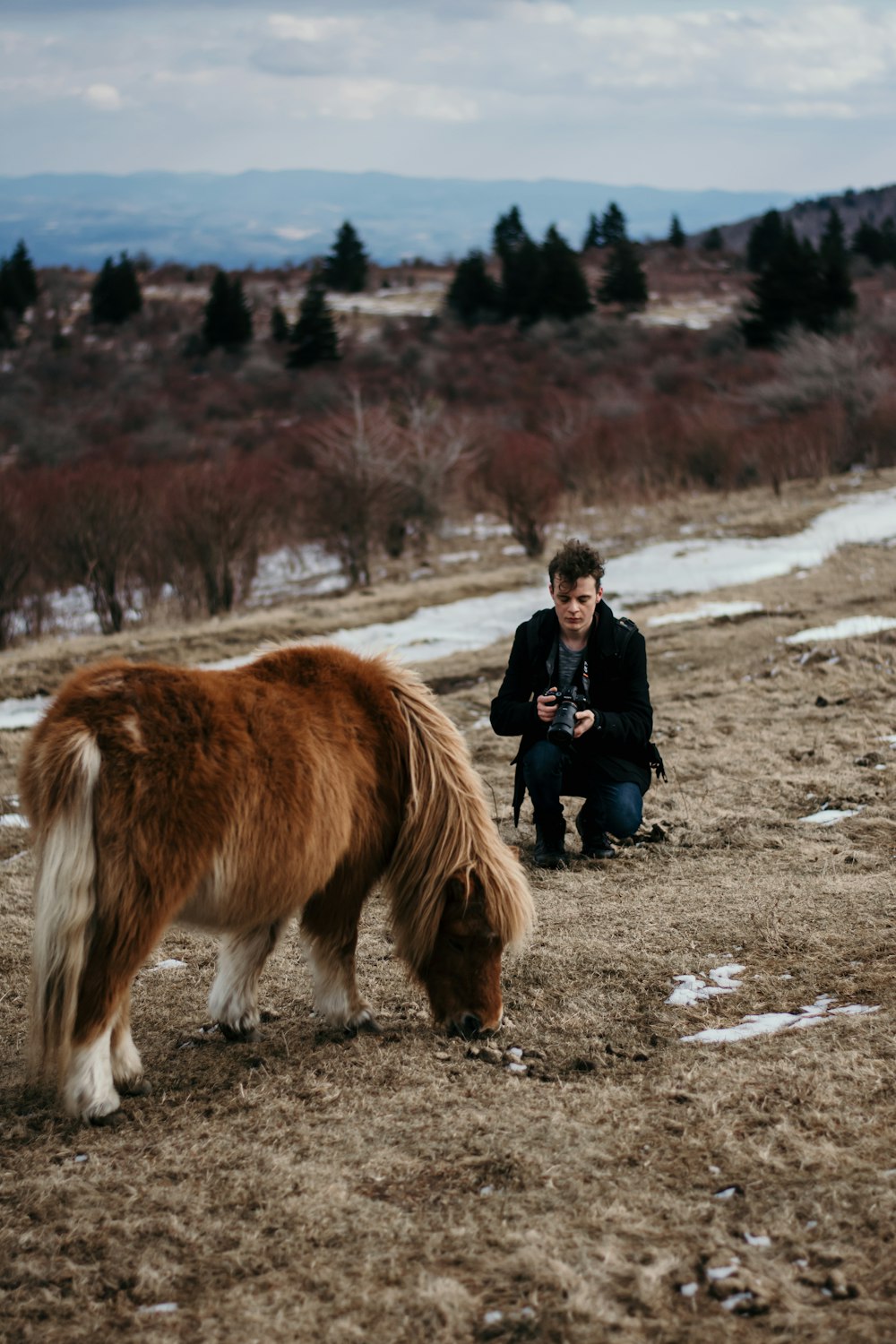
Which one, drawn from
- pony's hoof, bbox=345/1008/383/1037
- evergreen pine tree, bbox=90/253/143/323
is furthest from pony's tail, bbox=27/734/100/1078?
evergreen pine tree, bbox=90/253/143/323

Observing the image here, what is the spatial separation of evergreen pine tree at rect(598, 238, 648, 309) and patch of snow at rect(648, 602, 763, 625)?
4443 cm

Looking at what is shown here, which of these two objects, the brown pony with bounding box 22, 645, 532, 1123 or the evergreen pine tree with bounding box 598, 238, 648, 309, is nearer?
the brown pony with bounding box 22, 645, 532, 1123

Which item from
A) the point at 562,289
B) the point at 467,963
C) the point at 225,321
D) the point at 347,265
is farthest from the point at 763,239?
the point at 467,963

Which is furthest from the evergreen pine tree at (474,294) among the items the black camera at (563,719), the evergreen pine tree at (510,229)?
the black camera at (563,719)

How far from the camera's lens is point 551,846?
5789 mm

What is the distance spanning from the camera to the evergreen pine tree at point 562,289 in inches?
2056

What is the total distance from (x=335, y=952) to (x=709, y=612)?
389 inches

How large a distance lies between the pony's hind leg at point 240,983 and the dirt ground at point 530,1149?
0.08 meters

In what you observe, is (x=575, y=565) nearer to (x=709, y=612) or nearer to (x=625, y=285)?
(x=709, y=612)

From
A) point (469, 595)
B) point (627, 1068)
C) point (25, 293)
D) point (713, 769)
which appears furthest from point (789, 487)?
point (25, 293)

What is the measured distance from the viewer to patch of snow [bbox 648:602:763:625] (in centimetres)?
1273

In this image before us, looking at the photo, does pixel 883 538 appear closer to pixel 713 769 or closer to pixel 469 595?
pixel 469 595

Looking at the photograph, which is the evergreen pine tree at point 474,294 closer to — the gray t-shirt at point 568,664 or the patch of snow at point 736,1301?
the gray t-shirt at point 568,664

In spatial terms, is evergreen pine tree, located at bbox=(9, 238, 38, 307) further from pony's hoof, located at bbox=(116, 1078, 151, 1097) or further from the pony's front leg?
pony's hoof, located at bbox=(116, 1078, 151, 1097)
